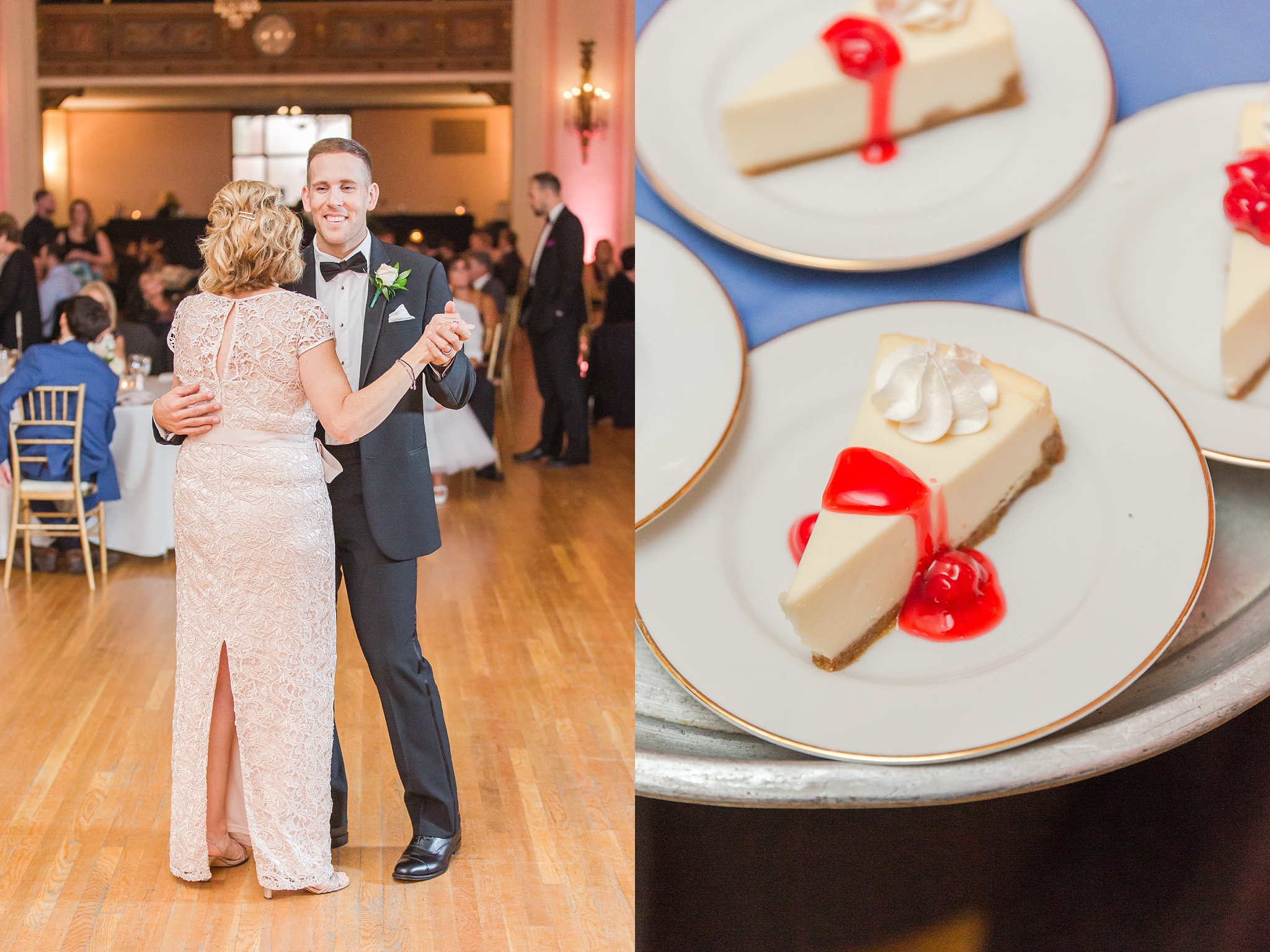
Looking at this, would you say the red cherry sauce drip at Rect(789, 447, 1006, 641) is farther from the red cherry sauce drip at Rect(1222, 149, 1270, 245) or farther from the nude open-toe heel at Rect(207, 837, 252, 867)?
the nude open-toe heel at Rect(207, 837, 252, 867)

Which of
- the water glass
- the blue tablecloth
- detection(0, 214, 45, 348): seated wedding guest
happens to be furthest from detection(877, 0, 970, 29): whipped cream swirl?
detection(0, 214, 45, 348): seated wedding guest

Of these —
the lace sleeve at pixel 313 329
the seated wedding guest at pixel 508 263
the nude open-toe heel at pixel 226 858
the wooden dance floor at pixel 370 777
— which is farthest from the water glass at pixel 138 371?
the seated wedding guest at pixel 508 263

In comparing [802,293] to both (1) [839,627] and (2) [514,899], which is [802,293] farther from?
(2) [514,899]

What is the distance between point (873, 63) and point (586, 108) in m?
11.6

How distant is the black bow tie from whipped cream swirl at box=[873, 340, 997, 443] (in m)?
1.14

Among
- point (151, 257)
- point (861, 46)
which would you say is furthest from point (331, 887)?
point (151, 257)

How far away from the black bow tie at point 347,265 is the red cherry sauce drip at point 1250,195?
1.49 metres

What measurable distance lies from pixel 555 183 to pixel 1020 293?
4.95 meters

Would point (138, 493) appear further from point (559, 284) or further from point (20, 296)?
point (559, 284)

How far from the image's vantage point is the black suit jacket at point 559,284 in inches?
260

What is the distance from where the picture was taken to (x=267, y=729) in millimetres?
2275

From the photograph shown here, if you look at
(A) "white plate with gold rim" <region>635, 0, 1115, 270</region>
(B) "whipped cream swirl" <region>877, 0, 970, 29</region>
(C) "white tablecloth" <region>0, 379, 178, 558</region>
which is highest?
(B) "whipped cream swirl" <region>877, 0, 970, 29</region>

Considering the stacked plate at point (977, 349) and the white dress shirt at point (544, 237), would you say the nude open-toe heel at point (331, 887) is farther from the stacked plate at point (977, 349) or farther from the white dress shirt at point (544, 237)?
the white dress shirt at point (544, 237)

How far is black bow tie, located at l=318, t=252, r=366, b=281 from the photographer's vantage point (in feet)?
7.26
